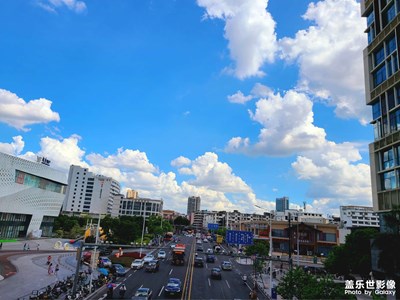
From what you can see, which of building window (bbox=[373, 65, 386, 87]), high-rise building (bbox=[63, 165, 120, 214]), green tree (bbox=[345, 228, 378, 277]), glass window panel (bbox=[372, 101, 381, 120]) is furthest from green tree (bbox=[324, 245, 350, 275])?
high-rise building (bbox=[63, 165, 120, 214])

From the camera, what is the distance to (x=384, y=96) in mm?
34625

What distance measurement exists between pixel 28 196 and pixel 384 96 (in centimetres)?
8638

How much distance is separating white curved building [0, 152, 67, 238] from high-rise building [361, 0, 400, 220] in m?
76.6

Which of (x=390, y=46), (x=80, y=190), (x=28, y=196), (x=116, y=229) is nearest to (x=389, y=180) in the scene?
(x=390, y=46)

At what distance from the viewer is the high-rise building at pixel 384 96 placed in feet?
105

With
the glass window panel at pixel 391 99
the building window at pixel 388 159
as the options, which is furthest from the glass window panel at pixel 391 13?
the building window at pixel 388 159

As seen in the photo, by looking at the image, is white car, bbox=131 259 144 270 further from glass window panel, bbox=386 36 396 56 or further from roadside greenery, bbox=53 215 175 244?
glass window panel, bbox=386 36 396 56

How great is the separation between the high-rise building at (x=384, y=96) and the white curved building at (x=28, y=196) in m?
76.6

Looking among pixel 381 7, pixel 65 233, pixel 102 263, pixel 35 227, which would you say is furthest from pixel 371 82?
pixel 65 233

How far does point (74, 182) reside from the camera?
17412 centimetres

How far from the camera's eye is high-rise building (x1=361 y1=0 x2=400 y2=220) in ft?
105

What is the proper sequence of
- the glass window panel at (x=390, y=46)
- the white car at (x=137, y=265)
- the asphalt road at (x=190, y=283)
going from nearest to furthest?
1. the glass window panel at (x=390, y=46)
2. the asphalt road at (x=190, y=283)
3. the white car at (x=137, y=265)

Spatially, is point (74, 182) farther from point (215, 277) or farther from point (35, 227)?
point (215, 277)

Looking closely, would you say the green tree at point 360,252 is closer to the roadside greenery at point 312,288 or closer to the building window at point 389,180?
the building window at point 389,180
